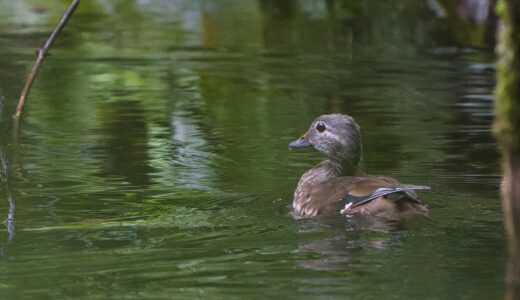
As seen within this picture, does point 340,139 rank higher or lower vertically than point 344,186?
higher

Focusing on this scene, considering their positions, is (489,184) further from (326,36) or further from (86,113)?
(326,36)

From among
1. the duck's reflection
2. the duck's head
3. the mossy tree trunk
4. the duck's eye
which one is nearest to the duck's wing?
the duck's reflection

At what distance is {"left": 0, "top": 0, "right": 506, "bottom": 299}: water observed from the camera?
6395mm

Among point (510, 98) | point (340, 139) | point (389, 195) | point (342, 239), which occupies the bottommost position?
point (342, 239)

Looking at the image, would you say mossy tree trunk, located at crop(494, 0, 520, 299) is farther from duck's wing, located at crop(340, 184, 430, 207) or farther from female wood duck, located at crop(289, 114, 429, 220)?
duck's wing, located at crop(340, 184, 430, 207)

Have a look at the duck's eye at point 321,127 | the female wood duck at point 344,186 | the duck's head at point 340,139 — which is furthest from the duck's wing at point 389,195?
the duck's eye at point 321,127

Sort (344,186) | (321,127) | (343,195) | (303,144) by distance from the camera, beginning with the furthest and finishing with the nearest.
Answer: (303,144)
(321,127)
(344,186)
(343,195)

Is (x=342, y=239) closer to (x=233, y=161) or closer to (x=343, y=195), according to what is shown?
(x=343, y=195)

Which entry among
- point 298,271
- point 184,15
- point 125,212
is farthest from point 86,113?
point 184,15

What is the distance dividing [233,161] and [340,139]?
1569 millimetres

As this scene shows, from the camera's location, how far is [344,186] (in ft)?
26.8

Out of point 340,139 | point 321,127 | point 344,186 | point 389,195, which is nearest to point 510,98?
point 389,195

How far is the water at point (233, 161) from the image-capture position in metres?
6.39

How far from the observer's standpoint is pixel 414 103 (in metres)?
13.4
